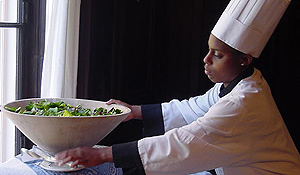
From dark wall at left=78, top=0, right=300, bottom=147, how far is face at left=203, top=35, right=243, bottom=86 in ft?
2.65

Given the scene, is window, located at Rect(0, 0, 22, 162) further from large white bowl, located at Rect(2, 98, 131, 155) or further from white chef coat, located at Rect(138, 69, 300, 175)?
white chef coat, located at Rect(138, 69, 300, 175)

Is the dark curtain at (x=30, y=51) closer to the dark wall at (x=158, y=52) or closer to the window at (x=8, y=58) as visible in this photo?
the window at (x=8, y=58)

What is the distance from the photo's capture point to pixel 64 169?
1.32 meters

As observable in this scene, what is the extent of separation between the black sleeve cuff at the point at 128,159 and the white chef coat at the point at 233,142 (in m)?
0.01

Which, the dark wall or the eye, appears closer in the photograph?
the eye

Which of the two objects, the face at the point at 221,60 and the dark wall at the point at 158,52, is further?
the dark wall at the point at 158,52

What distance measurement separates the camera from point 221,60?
4.65ft

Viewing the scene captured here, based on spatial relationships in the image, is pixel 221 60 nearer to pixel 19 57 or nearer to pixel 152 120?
pixel 152 120

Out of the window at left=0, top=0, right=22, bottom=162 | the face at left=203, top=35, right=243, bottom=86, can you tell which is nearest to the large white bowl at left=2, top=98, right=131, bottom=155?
the face at left=203, top=35, right=243, bottom=86

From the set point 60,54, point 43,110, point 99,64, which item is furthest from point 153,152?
point 99,64

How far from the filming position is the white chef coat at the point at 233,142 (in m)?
1.27

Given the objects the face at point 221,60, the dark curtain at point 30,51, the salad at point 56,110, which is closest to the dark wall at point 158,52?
the dark curtain at point 30,51

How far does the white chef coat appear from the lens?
4.17 feet

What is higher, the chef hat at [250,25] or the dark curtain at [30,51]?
the chef hat at [250,25]
